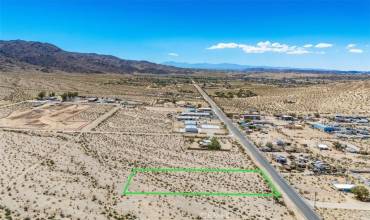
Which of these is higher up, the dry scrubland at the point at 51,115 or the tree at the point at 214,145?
the dry scrubland at the point at 51,115

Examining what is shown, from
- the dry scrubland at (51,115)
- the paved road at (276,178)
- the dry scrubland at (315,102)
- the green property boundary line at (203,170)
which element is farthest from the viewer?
the dry scrubland at (315,102)

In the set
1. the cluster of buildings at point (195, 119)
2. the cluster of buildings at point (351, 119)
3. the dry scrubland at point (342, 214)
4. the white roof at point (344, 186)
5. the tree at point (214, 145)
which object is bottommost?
the dry scrubland at point (342, 214)

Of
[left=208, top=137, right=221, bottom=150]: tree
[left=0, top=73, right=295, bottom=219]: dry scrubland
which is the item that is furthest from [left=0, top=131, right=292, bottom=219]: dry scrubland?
[left=208, top=137, right=221, bottom=150]: tree

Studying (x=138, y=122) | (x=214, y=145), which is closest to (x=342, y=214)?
(x=214, y=145)

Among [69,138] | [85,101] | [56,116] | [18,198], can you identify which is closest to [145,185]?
[18,198]

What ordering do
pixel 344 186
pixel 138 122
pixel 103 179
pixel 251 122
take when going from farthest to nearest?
pixel 251 122 → pixel 138 122 → pixel 103 179 → pixel 344 186

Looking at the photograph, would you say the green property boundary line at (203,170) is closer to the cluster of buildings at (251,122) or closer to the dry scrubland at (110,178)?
the dry scrubland at (110,178)

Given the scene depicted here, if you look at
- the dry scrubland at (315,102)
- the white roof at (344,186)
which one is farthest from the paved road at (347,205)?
the dry scrubland at (315,102)

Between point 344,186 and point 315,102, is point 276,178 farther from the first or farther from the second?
point 315,102

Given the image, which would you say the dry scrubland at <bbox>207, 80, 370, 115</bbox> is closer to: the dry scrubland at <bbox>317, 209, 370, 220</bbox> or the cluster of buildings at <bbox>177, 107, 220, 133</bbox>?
the cluster of buildings at <bbox>177, 107, 220, 133</bbox>

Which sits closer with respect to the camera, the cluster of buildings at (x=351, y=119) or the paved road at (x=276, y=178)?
the paved road at (x=276, y=178)
